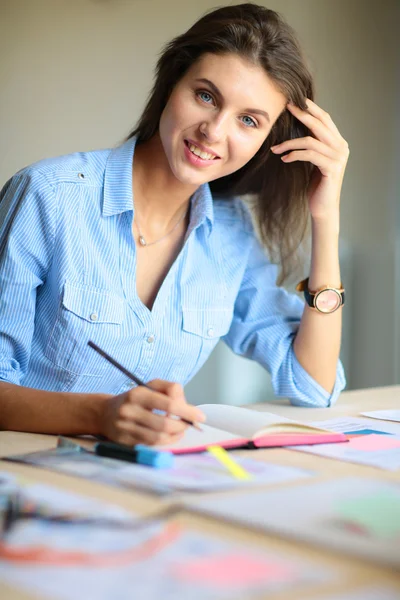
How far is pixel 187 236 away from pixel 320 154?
34 cm

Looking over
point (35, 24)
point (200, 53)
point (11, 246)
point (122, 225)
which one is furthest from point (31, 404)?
point (35, 24)

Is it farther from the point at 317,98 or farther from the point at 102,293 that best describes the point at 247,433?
the point at 317,98

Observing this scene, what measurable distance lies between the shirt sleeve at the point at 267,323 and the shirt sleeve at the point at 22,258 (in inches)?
21.0

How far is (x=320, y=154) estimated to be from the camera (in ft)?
5.13

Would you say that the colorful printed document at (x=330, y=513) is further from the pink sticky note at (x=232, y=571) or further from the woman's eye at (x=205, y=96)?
the woman's eye at (x=205, y=96)

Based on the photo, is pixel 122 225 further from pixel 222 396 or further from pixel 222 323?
pixel 222 396

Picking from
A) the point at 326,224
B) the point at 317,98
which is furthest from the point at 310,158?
the point at 317,98

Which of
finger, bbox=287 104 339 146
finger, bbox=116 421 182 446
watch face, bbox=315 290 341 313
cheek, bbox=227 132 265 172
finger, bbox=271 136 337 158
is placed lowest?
finger, bbox=116 421 182 446

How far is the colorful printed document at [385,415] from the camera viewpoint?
126 cm

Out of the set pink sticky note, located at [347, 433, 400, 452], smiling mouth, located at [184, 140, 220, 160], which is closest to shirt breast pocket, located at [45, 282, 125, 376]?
smiling mouth, located at [184, 140, 220, 160]

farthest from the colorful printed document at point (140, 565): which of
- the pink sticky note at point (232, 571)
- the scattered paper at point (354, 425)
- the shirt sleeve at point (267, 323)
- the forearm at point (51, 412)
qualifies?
the shirt sleeve at point (267, 323)

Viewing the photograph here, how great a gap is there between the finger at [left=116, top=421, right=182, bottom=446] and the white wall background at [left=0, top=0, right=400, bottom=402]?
5.77ft

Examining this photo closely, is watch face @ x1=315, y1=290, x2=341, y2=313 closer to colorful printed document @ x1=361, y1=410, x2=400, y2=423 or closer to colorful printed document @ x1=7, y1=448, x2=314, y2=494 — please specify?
colorful printed document @ x1=361, y1=410, x2=400, y2=423

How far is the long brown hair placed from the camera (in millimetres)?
1404
